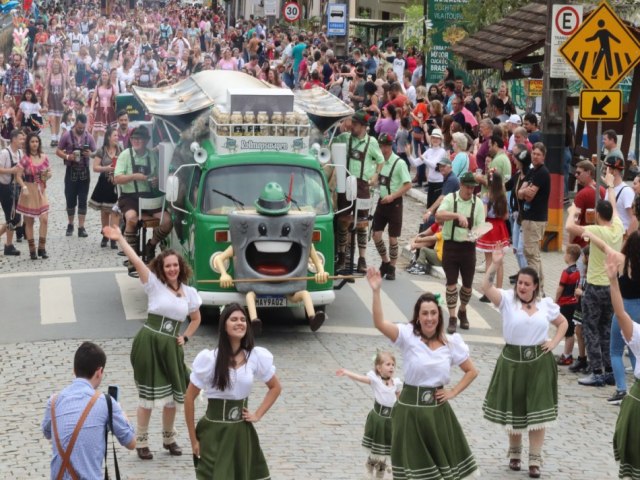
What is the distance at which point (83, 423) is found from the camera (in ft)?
28.5

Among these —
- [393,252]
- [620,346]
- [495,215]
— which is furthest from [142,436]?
[393,252]

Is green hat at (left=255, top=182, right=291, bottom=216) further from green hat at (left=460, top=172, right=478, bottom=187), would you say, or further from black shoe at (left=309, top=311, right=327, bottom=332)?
green hat at (left=460, top=172, right=478, bottom=187)

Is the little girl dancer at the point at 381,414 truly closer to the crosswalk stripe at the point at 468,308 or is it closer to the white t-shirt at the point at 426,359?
the white t-shirt at the point at 426,359

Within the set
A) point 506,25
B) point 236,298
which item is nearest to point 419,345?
point 236,298

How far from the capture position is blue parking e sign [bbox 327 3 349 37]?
3803 centimetres

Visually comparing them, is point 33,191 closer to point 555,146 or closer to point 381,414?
point 555,146

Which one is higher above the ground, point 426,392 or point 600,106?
point 600,106

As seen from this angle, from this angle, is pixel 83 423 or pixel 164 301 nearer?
pixel 83 423

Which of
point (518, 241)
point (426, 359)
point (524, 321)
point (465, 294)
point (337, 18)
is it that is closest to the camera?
point (426, 359)

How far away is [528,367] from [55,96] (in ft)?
80.0

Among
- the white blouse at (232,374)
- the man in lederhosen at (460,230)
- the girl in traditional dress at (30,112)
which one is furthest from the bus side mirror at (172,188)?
the girl in traditional dress at (30,112)

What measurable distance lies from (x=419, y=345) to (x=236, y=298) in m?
5.85

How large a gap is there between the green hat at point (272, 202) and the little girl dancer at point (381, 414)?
4695 mm

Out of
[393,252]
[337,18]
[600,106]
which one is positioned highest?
[337,18]
